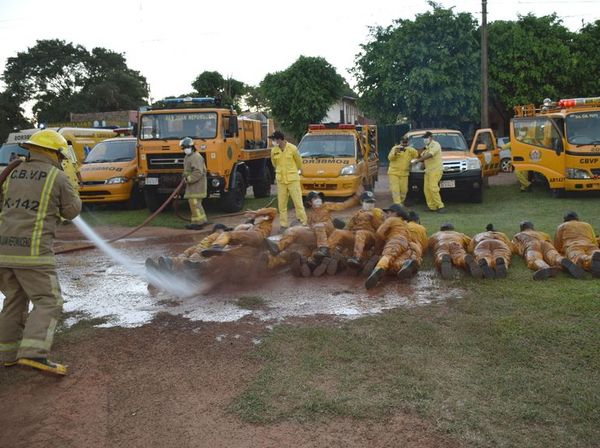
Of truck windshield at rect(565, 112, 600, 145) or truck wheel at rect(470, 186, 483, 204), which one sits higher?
truck windshield at rect(565, 112, 600, 145)

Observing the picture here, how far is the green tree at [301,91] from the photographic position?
113 ft

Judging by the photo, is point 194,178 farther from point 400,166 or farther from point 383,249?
point 383,249

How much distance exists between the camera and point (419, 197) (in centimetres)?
1528

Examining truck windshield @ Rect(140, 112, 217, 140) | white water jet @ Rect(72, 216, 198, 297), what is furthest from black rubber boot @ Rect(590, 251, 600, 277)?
truck windshield @ Rect(140, 112, 217, 140)

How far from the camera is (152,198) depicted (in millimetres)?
14508

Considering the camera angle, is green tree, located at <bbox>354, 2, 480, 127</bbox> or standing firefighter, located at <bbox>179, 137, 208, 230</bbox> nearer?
standing firefighter, located at <bbox>179, 137, 208, 230</bbox>

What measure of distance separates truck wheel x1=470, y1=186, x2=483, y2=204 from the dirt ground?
33.0 ft

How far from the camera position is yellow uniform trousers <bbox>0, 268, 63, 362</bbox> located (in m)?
4.54

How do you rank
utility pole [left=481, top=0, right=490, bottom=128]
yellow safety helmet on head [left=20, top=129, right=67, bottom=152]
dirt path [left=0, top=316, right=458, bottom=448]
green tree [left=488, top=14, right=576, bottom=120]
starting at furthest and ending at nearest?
green tree [left=488, top=14, right=576, bottom=120], utility pole [left=481, top=0, right=490, bottom=128], yellow safety helmet on head [left=20, top=129, right=67, bottom=152], dirt path [left=0, top=316, right=458, bottom=448]

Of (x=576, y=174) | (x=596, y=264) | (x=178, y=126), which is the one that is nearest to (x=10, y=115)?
(x=178, y=126)

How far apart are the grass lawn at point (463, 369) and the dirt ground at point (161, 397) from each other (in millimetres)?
164

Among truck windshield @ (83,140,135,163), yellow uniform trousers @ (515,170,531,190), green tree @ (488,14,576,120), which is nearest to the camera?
truck windshield @ (83,140,135,163)

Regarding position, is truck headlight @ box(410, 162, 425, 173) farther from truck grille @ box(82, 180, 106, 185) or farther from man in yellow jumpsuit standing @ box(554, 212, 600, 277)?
truck grille @ box(82, 180, 106, 185)

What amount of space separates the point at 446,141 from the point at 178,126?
6.93 metres
